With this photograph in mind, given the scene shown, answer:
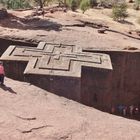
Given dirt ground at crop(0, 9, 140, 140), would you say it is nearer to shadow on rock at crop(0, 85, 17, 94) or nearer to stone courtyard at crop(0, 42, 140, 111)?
shadow on rock at crop(0, 85, 17, 94)

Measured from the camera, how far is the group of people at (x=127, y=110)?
1675cm

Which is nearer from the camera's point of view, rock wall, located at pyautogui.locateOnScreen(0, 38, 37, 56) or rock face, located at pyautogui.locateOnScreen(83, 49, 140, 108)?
rock face, located at pyautogui.locateOnScreen(83, 49, 140, 108)

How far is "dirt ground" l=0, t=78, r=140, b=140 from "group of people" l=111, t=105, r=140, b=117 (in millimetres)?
6520

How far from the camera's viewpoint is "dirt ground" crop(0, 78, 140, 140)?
7.80 meters

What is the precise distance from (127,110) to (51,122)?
957 centimetres

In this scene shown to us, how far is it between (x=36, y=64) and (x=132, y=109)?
6381mm

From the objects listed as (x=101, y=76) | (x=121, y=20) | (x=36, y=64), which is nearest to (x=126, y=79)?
(x=101, y=76)

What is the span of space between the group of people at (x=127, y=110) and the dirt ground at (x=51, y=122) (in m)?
6.52

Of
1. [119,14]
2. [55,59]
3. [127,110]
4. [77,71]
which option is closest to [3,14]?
[55,59]

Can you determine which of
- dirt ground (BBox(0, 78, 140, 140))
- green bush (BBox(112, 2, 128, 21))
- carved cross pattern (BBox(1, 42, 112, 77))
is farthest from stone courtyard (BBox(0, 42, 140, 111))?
green bush (BBox(112, 2, 128, 21))

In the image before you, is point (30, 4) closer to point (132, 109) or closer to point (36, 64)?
point (132, 109)

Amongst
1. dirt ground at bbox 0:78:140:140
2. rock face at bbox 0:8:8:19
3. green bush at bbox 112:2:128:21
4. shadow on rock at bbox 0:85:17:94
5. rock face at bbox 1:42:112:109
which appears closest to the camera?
dirt ground at bbox 0:78:140:140

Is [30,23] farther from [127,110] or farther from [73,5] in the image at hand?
[73,5]

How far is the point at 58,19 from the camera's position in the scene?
22.3 metres
